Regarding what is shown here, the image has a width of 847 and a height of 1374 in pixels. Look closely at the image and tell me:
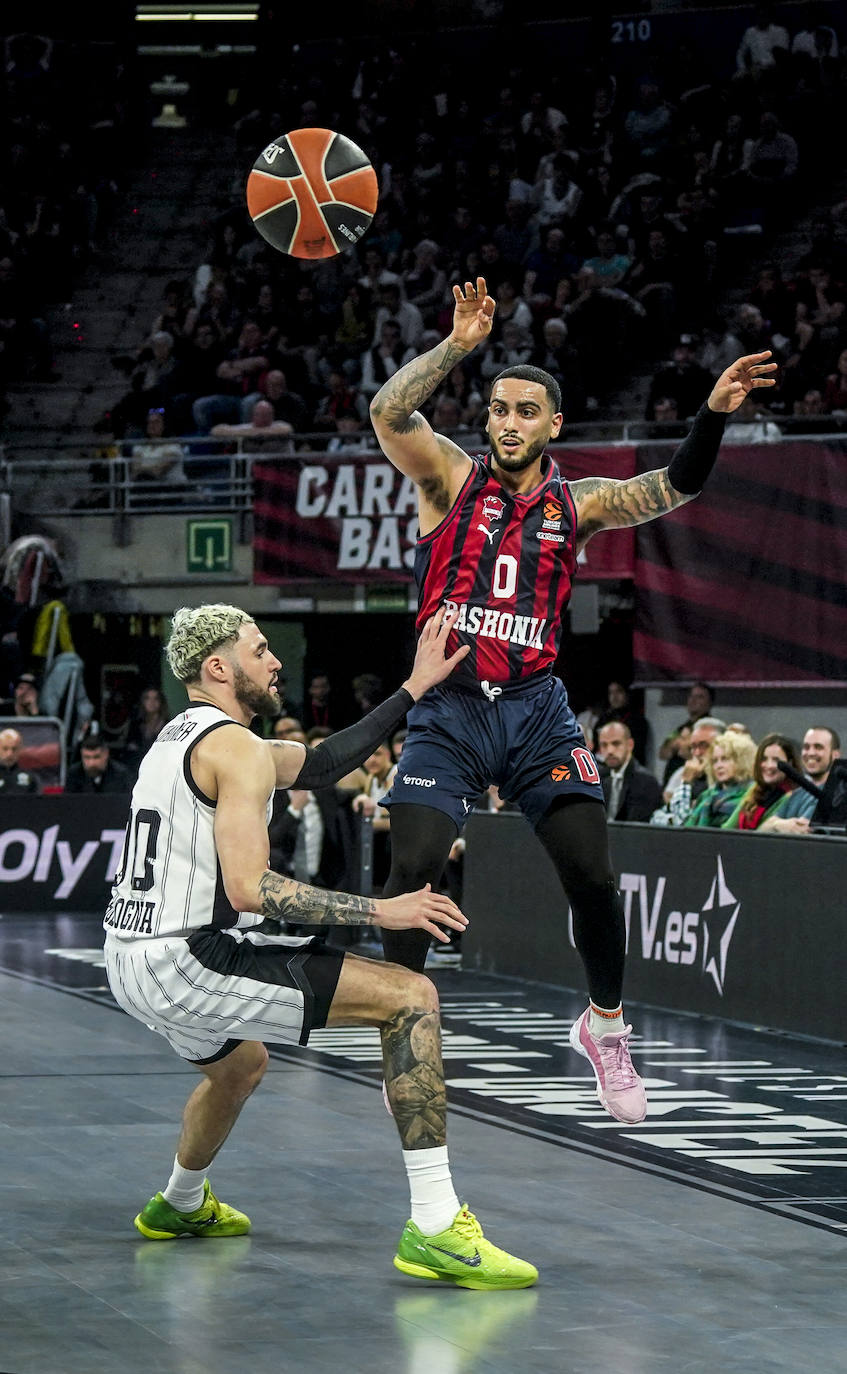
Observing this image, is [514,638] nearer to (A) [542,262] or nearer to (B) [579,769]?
(B) [579,769]

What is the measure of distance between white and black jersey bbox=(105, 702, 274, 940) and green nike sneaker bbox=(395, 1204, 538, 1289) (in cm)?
101

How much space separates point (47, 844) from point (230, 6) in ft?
48.9

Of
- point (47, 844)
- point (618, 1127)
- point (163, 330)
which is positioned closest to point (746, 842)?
point (618, 1127)

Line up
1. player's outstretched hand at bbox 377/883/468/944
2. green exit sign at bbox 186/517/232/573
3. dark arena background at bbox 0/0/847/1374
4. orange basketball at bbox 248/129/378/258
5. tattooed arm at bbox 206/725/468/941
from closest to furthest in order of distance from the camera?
player's outstretched hand at bbox 377/883/468/944 → tattooed arm at bbox 206/725/468/941 → dark arena background at bbox 0/0/847/1374 → orange basketball at bbox 248/129/378/258 → green exit sign at bbox 186/517/232/573

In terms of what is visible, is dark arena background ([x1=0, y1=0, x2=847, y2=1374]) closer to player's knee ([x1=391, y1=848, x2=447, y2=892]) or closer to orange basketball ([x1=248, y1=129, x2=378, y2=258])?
player's knee ([x1=391, y1=848, x2=447, y2=892])

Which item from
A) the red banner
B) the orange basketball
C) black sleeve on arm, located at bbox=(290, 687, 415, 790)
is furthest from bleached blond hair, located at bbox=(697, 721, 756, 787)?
black sleeve on arm, located at bbox=(290, 687, 415, 790)

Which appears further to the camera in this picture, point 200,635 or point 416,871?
point 416,871

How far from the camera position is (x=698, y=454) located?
6.25 metres

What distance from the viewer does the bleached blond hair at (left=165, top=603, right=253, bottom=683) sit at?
5.70 m

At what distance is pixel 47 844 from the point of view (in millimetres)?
17234

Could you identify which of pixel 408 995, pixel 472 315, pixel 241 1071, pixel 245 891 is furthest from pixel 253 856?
pixel 472 315

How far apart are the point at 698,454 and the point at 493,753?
1.10m

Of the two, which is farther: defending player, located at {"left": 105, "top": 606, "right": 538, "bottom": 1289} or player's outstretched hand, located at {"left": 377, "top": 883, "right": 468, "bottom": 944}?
defending player, located at {"left": 105, "top": 606, "right": 538, "bottom": 1289}

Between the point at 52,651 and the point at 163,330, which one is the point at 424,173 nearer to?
the point at 163,330
